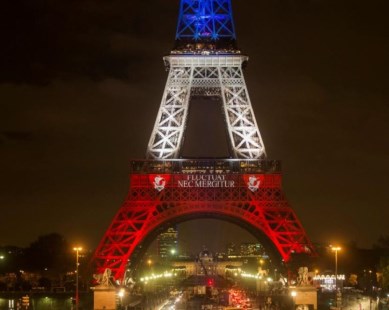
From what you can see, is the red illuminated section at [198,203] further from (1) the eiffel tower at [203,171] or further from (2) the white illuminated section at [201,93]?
(2) the white illuminated section at [201,93]

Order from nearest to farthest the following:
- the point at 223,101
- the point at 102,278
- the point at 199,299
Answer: the point at 102,278 < the point at 223,101 < the point at 199,299

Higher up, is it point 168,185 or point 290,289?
point 168,185

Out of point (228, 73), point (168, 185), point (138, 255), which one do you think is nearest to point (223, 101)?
point (228, 73)

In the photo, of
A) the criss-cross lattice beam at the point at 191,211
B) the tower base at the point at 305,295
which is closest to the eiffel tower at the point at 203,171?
the criss-cross lattice beam at the point at 191,211

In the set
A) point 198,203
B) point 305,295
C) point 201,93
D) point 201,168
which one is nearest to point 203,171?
point 201,168

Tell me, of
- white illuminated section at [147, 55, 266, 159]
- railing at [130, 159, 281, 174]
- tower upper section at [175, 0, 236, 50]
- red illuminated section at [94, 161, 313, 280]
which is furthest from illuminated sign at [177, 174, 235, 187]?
tower upper section at [175, 0, 236, 50]

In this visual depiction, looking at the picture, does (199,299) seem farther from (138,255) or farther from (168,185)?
(168,185)

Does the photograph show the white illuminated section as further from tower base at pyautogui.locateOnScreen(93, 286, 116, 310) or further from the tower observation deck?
tower base at pyautogui.locateOnScreen(93, 286, 116, 310)
